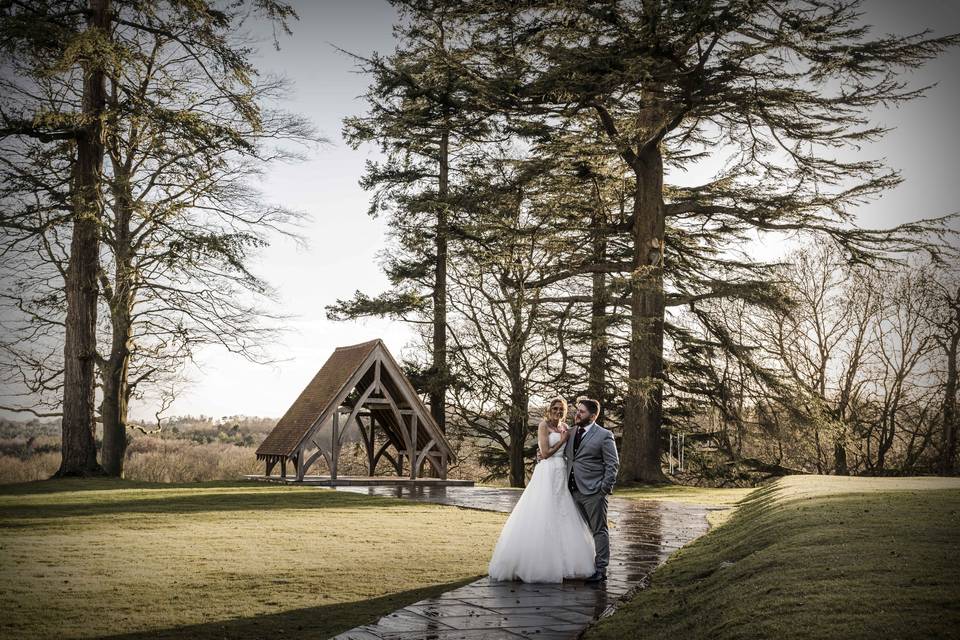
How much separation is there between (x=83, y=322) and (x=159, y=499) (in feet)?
23.6

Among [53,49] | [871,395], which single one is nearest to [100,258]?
[53,49]

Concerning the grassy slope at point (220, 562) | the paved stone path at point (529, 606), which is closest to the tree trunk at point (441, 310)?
the grassy slope at point (220, 562)

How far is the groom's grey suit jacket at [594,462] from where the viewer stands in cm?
911

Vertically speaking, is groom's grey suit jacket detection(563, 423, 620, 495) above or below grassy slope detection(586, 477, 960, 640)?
above

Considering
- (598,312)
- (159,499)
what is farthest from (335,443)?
(598,312)

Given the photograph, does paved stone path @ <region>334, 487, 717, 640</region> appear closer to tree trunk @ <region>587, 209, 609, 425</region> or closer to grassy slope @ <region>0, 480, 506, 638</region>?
grassy slope @ <region>0, 480, 506, 638</region>

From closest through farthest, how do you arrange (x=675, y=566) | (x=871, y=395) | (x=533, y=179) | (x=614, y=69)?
(x=675, y=566)
(x=614, y=69)
(x=533, y=179)
(x=871, y=395)

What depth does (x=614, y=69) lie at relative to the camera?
18.1 m

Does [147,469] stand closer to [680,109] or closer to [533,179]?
[533,179]

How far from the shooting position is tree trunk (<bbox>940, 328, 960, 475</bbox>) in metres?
29.5

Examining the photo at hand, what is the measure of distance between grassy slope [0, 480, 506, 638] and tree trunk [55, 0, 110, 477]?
4.88 m

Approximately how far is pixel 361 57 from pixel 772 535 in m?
16.5

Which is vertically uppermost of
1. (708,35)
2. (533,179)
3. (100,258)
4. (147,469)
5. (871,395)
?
(708,35)

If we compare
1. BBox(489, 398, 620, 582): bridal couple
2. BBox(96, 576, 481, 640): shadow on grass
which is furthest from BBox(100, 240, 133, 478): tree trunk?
BBox(96, 576, 481, 640): shadow on grass
